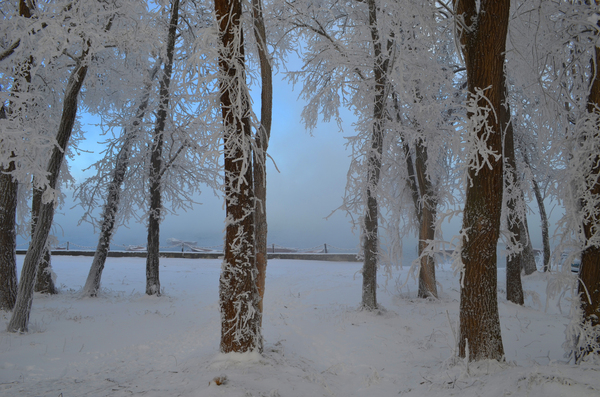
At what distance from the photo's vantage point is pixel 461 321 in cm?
469

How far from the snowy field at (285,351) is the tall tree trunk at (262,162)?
135 cm

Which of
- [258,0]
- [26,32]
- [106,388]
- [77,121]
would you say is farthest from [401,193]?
[77,121]

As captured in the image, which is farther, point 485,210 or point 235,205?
point 235,205

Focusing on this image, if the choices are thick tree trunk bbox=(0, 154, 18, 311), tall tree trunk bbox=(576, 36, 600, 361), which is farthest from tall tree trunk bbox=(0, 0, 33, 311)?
tall tree trunk bbox=(576, 36, 600, 361)

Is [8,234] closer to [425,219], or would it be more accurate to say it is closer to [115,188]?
[115,188]

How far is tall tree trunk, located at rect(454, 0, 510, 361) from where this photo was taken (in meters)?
4.52

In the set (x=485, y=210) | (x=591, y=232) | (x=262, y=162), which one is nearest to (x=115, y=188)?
(x=262, y=162)

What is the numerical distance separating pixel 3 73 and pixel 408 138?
374 inches

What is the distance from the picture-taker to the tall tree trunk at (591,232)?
15.0ft

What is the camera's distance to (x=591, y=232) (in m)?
4.68

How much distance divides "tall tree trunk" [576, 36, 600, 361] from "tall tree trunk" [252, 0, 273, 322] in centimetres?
444

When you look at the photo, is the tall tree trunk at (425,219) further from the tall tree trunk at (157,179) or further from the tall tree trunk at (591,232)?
the tall tree trunk at (157,179)

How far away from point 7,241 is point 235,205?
666 centimetres

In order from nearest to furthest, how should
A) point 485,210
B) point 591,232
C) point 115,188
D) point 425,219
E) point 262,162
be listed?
1. point 485,210
2. point 591,232
3. point 262,162
4. point 425,219
5. point 115,188
